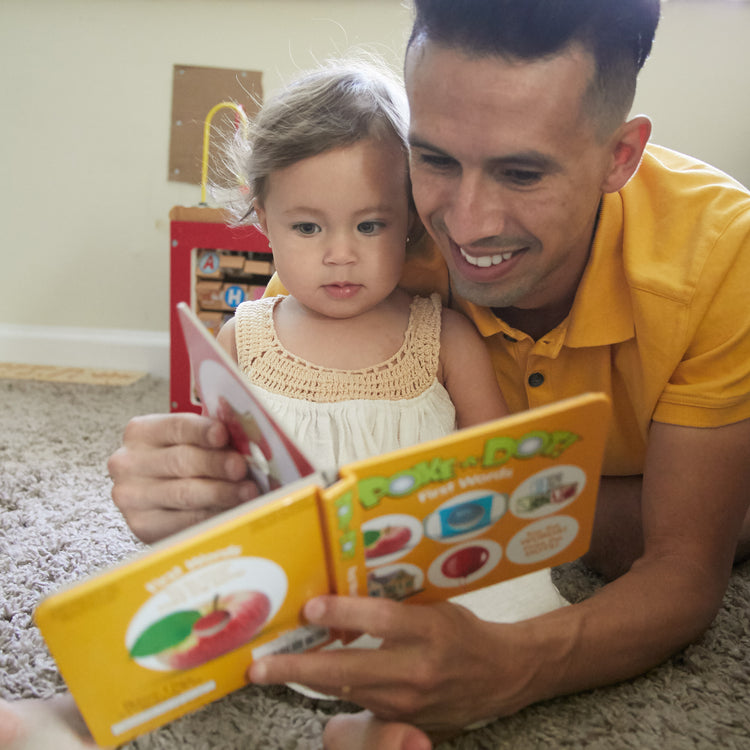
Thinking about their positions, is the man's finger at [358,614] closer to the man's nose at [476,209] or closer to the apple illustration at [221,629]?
the apple illustration at [221,629]

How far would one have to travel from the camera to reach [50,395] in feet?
6.06

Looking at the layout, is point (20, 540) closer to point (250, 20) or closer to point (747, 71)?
point (250, 20)

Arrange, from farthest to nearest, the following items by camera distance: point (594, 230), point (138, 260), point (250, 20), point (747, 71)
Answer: point (138, 260), point (250, 20), point (747, 71), point (594, 230)

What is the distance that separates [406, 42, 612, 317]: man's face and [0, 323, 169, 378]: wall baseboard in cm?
144

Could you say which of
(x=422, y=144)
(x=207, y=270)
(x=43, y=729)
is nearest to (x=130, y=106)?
(x=207, y=270)

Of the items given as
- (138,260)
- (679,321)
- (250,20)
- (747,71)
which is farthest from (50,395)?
(747,71)

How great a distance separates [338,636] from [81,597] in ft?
0.74

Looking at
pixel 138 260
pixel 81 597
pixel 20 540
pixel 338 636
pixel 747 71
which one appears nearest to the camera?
pixel 81 597

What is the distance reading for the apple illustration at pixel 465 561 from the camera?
2.02 ft

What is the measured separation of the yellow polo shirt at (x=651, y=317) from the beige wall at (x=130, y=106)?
0.89 m

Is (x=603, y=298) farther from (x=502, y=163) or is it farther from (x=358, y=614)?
(x=358, y=614)

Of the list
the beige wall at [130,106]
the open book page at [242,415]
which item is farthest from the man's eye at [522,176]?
the beige wall at [130,106]

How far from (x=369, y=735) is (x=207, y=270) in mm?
1278

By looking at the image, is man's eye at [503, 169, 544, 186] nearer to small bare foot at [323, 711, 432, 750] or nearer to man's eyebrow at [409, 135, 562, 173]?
man's eyebrow at [409, 135, 562, 173]
